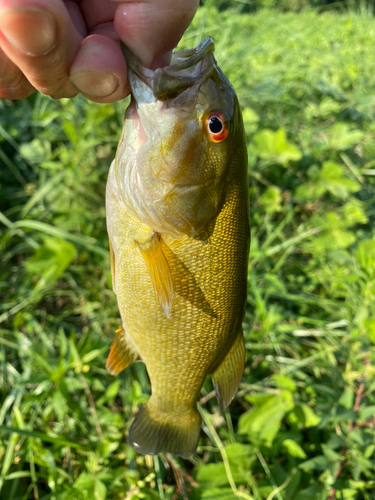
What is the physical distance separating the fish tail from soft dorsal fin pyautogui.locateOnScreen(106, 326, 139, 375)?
0.21 meters

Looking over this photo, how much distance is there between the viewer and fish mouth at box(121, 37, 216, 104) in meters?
1.03

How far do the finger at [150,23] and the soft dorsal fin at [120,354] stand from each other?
1.00m

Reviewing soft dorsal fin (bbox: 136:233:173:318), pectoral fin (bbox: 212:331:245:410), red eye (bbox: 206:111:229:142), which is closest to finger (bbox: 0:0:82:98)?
red eye (bbox: 206:111:229:142)

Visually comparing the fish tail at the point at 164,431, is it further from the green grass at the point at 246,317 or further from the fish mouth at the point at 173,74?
the fish mouth at the point at 173,74

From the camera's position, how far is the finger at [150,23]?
1041mm

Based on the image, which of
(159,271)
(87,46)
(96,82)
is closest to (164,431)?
(159,271)

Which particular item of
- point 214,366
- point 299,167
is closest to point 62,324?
point 214,366

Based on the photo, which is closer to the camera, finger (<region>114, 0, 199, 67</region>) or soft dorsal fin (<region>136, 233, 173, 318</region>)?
finger (<region>114, 0, 199, 67</region>)

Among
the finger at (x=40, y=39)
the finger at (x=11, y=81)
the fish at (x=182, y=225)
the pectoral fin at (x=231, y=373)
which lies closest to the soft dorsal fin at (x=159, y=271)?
the fish at (x=182, y=225)

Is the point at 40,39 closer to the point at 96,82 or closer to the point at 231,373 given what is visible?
the point at 96,82

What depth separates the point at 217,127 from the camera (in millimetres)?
1120

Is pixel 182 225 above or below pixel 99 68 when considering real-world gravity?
below

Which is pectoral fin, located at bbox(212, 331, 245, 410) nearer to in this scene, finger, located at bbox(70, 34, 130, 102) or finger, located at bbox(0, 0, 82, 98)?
finger, located at bbox(70, 34, 130, 102)

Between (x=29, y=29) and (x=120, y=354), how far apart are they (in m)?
1.13
